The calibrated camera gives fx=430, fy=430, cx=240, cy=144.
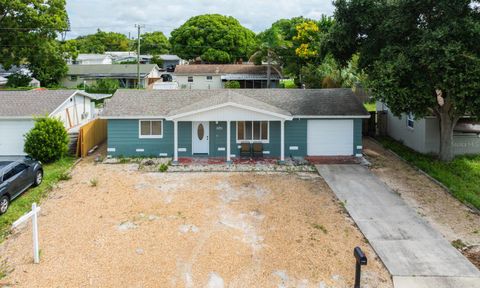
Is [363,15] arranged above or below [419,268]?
above

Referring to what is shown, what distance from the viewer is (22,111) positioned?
22094 millimetres

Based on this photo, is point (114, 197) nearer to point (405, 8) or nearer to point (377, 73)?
point (377, 73)

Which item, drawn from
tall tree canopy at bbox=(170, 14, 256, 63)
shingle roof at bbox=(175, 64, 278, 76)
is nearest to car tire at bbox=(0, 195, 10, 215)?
shingle roof at bbox=(175, 64, 278, 76)

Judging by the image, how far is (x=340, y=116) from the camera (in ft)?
70.7

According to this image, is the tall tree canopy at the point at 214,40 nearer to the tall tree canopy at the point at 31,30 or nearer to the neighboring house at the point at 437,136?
the tall tree canopy at the point at 31,30

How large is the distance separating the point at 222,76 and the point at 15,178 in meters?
39.7

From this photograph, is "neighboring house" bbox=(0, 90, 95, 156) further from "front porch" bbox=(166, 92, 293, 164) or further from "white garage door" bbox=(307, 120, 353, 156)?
"white garage door" bbox=(307, 120, 353, 156)

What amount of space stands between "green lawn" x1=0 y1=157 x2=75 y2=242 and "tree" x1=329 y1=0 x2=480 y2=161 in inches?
547

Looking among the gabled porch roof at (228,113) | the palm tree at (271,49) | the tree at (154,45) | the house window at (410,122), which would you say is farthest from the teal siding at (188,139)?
the tree at (154,45)

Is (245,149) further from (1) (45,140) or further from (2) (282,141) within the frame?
(1) (45,140)

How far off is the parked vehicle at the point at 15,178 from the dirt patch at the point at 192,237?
1056 millimetres

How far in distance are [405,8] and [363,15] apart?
8.43ft

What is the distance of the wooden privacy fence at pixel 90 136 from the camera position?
2233 centimetres

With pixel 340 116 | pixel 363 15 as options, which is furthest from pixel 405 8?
pixel 340 116
